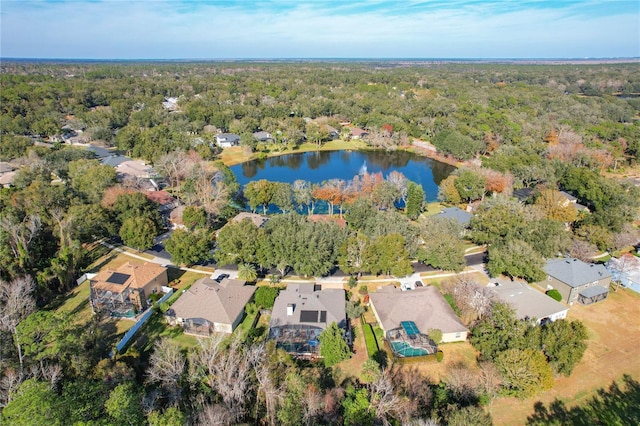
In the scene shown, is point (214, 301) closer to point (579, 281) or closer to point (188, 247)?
point (188, 247)

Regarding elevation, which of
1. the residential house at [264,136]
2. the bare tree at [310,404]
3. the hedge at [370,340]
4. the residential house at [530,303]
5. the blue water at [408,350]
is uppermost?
the residential house at [264,136]

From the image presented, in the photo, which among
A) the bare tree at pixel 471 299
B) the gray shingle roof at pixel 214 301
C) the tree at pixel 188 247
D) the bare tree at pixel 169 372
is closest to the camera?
the bare tree at pixel 169 372

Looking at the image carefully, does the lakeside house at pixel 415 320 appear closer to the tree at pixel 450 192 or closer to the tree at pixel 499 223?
the tree at pixel 499 223

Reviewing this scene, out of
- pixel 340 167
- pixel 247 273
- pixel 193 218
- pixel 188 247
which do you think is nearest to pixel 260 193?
pixel 193 218

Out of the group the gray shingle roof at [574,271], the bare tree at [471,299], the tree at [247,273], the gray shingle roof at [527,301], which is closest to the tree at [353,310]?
the bare tree at [471,299]

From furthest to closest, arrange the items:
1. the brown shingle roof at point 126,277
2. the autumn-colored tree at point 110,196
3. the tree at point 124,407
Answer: the autumn-colored tree at point 110,196 → the brown shingle roof at point 126,277 → the tree at point 124,407

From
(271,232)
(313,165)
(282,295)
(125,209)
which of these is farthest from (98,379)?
(313,165)
